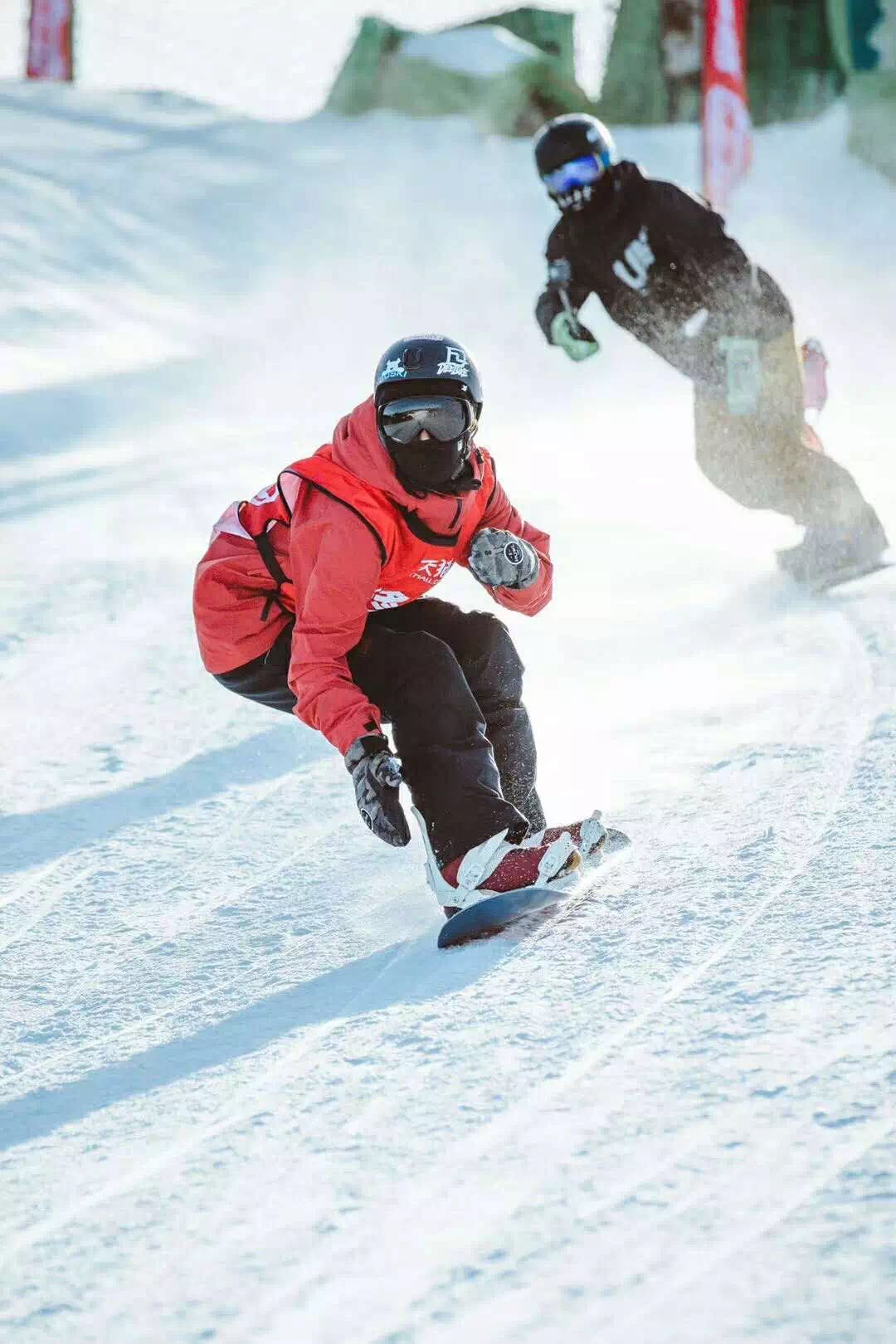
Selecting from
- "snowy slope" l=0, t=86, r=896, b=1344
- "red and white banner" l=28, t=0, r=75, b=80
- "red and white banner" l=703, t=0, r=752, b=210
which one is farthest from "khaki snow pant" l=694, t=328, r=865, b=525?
"red and white banner" l=28, t=0, r=75, b=80

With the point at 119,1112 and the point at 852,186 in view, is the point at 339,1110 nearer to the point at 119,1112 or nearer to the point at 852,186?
the point at 119,1112

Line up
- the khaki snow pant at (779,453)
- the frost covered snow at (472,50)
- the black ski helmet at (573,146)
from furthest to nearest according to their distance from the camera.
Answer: the frost covered snow at (472,50) < the khaki snow pant at (779,453) < the black ski helmet at (573,146)

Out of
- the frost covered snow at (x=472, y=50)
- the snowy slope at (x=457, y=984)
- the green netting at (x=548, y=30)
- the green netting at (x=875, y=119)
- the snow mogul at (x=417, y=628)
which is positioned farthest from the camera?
the green netting at (x=548, y=30)

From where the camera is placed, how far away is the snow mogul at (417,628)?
301cm

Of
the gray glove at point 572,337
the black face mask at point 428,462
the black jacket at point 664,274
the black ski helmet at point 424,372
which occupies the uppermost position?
the black jacket at point 664,274

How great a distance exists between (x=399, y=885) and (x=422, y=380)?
1.20 metres

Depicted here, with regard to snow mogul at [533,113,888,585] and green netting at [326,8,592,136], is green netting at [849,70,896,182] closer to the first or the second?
green netting at [326,8,592,136]

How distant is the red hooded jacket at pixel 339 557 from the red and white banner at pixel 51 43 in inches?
744

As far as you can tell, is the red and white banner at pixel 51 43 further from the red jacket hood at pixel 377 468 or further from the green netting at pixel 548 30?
the red jacket hood at pixel 377 468

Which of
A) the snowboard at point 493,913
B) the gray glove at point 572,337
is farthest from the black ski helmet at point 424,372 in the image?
the gray glove at point 572,337

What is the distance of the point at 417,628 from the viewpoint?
3.36 metres

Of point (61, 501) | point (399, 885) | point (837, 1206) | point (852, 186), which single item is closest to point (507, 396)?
point (61, 501)

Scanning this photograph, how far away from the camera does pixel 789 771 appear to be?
12.6 feet

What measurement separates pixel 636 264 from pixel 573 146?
55 cm
